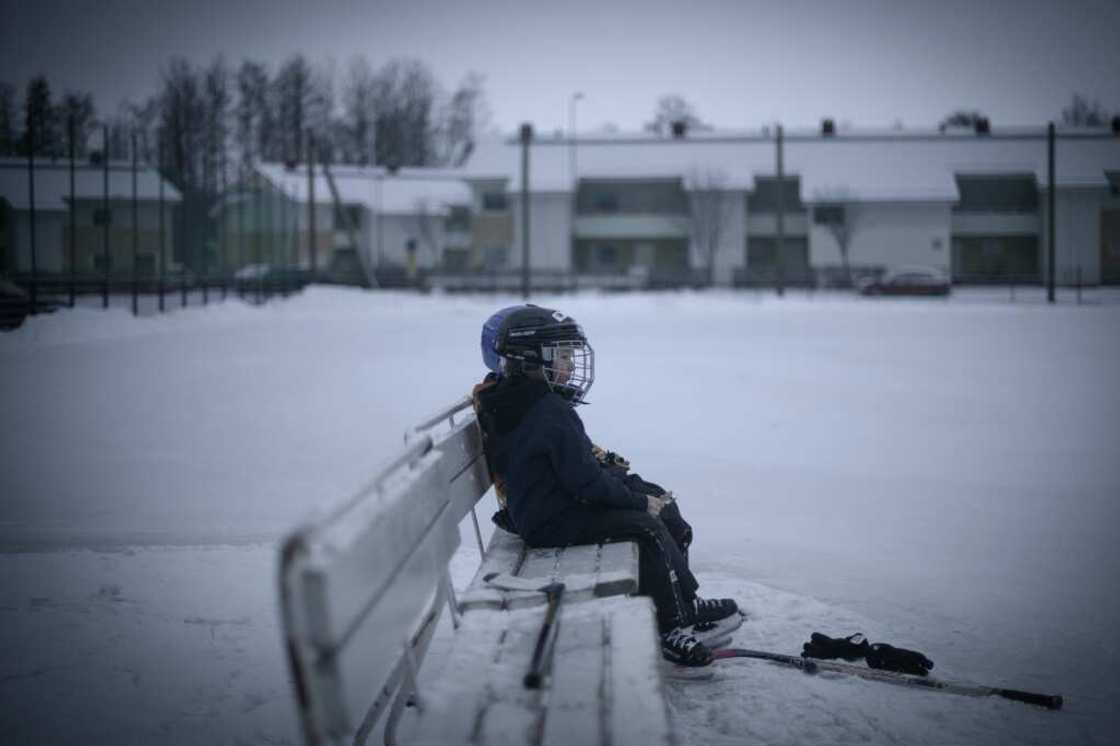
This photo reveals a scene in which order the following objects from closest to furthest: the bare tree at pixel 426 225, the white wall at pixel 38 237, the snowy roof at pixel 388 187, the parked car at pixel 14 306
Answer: the parked car at pixel 14 306
the white wall at pixel 38 237
the bare tree at pixel 426 225
the snowy roof at pixel 388 187

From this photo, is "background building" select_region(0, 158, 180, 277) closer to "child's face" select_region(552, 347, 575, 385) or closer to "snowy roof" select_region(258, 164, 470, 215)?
"child's face" select_region(552, 347, 575, 385)

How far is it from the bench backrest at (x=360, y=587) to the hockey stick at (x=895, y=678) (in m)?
1.59

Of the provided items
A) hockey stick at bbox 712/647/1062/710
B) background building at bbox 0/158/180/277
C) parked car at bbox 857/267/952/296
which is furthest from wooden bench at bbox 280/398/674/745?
parked car at bbox 857/267/952/296

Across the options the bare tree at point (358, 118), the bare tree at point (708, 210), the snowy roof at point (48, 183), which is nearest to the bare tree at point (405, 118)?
the bare tree at point (358, 118)

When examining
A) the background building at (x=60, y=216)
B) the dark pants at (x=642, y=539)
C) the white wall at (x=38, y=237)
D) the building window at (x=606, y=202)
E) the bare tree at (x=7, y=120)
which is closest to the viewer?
the dark pants at (x=642, y=539)

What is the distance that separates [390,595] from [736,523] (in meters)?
4.74

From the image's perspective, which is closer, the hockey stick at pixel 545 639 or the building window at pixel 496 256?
the hockey stick at pixel 545 639

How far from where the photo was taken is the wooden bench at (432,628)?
1838mm

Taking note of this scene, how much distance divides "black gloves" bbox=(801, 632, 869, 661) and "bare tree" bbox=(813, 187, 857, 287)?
4831 cm

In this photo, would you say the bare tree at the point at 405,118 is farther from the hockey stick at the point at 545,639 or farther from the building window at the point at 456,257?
the hockey stick at the point at 545,639

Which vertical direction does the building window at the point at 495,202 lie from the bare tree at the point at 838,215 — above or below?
above

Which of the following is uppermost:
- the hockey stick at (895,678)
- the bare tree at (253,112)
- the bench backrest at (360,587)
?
the bare tree at (253,112)

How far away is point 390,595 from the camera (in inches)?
91.0

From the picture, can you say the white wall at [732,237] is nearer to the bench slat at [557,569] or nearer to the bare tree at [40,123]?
the bare tree at [40,123]
